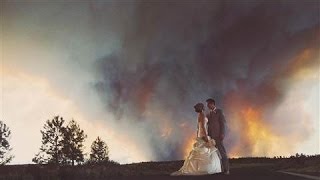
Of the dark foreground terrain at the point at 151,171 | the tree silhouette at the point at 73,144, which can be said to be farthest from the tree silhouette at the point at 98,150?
the dark foreground terrain at the point at 151,171

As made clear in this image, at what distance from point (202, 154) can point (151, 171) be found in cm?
639

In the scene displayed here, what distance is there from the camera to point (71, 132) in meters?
72.1

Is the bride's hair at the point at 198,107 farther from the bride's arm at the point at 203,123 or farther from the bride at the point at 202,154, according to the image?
the bride's arm at the point at 203,123

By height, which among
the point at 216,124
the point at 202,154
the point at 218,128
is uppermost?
the point at 216,124

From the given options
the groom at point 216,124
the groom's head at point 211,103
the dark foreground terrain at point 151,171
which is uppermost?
the groom's head at point 211,103

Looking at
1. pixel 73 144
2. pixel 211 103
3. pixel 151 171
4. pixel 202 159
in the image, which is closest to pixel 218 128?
pixel 211 103

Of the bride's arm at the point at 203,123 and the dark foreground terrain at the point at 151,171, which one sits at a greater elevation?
the bride's arm at the point at 203,123

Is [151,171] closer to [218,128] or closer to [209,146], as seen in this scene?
[209,146]

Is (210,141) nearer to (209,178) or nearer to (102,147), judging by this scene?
(209,178)

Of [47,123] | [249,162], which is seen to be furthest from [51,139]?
[249,162]

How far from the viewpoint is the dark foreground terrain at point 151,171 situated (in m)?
20.7

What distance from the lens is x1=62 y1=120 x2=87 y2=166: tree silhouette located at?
7094 cm

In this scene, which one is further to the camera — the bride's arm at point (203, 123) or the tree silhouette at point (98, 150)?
the tree silhouette at point (98, 150)

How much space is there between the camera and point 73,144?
235ft
